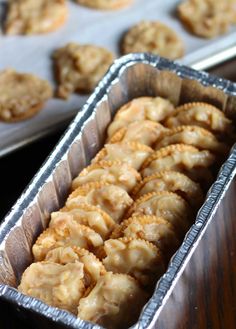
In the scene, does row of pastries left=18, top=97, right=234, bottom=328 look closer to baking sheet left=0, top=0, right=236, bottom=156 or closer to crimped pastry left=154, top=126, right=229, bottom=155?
crimped pastry left=154, top=126, right=229, bottom=155

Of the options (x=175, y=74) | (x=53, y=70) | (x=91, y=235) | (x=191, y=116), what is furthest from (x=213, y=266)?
(x=53, y=70)

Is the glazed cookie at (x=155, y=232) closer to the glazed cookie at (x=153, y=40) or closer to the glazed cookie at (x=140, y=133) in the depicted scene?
the glazed cookie at (x=140, y=133)

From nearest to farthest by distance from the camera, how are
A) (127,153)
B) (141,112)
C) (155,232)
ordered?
(155,232) < (127,153) < (141,112)

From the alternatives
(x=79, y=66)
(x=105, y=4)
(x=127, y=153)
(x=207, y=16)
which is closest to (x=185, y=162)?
(x=127, y=153)

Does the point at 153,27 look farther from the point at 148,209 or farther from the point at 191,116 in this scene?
the point at 148,209

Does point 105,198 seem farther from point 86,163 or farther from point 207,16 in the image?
point 207,16
